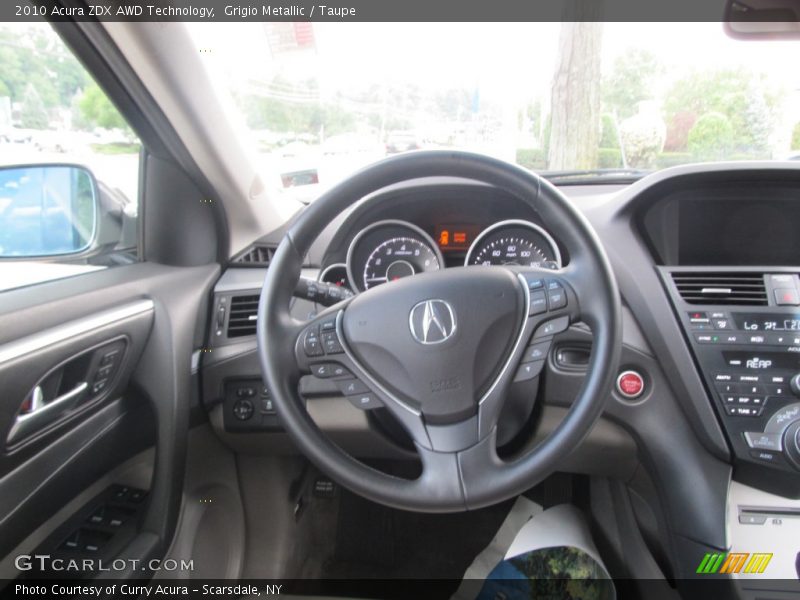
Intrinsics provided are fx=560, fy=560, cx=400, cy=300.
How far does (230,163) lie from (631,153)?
137 centimetres

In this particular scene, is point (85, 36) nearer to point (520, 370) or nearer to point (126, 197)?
point (126, 197)

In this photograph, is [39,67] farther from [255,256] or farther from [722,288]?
[722,288]

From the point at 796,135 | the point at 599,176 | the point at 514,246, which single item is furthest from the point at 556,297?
the point at 796,135

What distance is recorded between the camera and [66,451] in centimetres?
140

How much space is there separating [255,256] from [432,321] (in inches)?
40.4

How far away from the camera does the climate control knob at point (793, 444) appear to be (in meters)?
1.49

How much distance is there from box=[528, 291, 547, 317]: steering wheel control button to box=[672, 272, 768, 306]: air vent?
0.65 meters

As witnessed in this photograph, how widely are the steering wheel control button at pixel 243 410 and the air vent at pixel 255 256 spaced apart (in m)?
0.50

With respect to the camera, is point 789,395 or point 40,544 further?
point 789,395

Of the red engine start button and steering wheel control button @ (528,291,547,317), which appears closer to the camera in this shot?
steering wheel control button @ (528,291,547,317)

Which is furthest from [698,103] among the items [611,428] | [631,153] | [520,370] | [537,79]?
[520,370]

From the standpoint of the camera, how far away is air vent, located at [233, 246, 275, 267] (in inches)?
80.5

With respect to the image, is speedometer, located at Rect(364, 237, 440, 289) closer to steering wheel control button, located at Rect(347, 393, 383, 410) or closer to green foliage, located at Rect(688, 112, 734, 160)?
steering wheel control button, located at Rect(347, 393, 383, 410)

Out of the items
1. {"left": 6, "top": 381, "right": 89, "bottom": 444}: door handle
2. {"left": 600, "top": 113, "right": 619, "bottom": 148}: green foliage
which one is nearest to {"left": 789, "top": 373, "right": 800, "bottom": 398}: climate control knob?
{"left": 600, "top": 113, "right": 619, "bottom": 148}: green foliage
